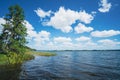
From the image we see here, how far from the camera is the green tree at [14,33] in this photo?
3760cm

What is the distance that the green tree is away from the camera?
1480 inches

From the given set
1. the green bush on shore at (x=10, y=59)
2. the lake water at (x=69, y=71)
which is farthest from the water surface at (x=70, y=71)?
the green bush on shore at (x=10, y=59)

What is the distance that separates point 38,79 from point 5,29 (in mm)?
23237

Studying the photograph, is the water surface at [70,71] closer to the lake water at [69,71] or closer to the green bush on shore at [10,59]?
the lake water at [69,71]

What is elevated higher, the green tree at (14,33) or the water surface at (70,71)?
the green tree at (14,33)

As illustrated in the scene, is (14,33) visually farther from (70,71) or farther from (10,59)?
(70,71)

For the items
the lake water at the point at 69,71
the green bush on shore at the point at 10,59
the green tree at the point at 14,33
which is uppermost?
the green tree at the point at 14,33

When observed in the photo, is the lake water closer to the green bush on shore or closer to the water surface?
the water surface

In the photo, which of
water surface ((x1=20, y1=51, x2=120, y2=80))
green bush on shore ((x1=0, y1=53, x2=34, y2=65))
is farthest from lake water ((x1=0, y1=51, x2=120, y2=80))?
green bush on shore ((x1=0, y1=53, x2=34, y2=65))

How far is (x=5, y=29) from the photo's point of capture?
38.8 m

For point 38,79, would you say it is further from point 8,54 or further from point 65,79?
point 8,54

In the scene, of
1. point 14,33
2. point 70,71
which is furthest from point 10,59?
point 70,71

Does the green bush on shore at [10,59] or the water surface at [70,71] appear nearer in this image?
the water surface at [70,71]

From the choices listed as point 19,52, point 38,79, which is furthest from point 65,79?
point 19,52
